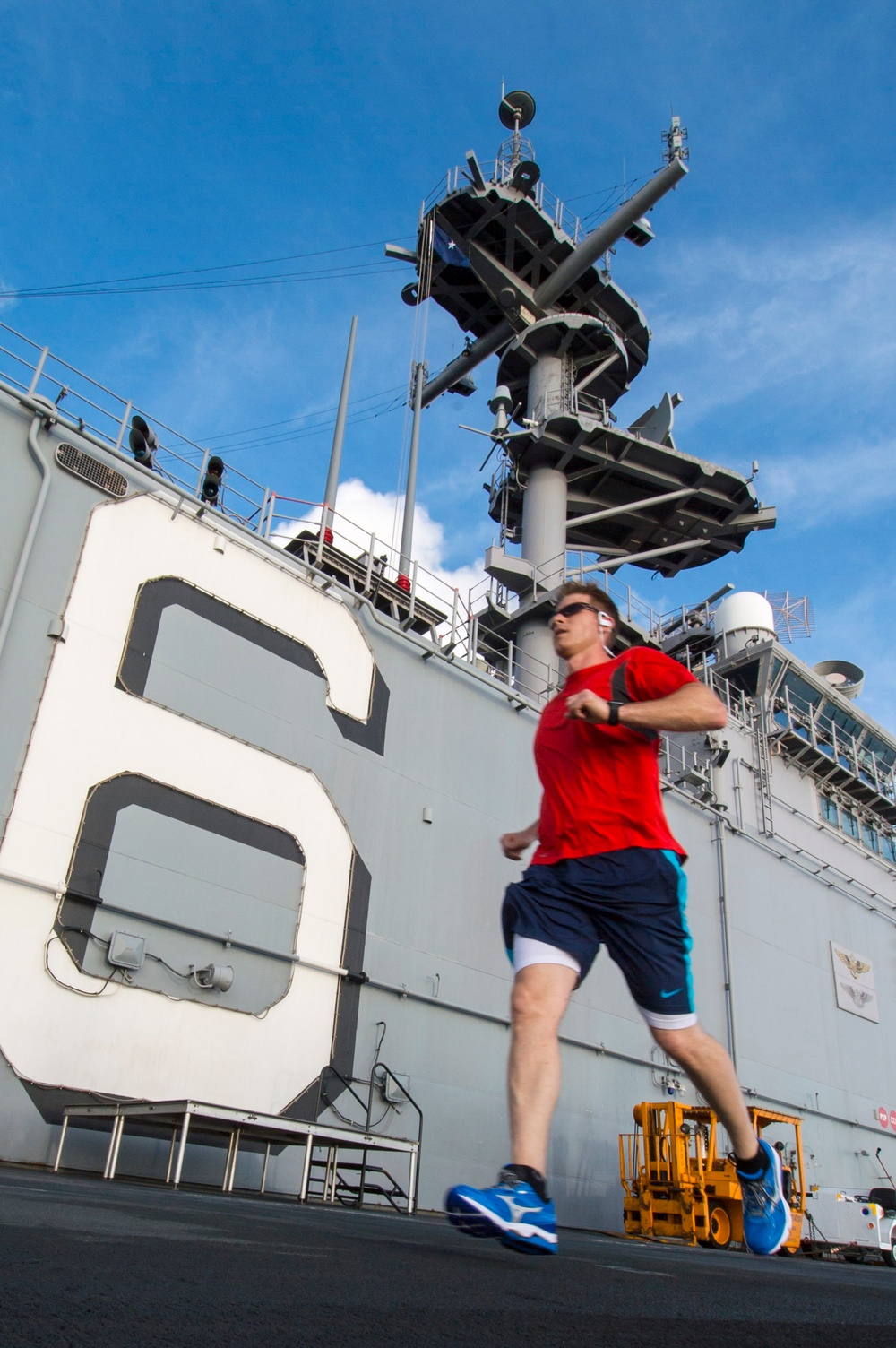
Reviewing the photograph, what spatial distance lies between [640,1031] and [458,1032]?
3881mm

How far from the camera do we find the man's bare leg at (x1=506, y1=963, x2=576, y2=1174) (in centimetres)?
246

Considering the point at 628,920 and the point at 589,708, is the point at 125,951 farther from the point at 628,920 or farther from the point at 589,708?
the point at 589,708

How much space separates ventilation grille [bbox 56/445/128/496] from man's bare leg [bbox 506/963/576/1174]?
9.14 m

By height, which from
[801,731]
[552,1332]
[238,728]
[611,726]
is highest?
[801,731]

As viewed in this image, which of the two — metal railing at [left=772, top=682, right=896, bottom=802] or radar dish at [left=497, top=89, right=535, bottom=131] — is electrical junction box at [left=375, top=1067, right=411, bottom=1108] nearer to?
metal railing at [left=772, top=682, right=896, bottom=802]

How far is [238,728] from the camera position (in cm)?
1082

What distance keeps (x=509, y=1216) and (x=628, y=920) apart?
32.3 inches

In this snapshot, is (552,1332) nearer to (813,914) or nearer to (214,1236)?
(214,1236)

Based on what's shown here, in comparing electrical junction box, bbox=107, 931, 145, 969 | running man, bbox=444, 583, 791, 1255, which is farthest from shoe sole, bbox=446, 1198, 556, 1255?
electrical junction box, bbox=107, 931, 145, 969

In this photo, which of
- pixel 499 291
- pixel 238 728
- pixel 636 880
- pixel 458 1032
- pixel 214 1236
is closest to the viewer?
pixel 214 1236

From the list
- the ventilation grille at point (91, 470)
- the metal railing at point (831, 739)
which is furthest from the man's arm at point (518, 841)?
the metal railing at point (831, 739)

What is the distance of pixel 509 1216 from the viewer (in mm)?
2281

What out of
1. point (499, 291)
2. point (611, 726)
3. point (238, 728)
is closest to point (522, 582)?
point (499, 291)

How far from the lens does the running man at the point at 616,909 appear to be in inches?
101
